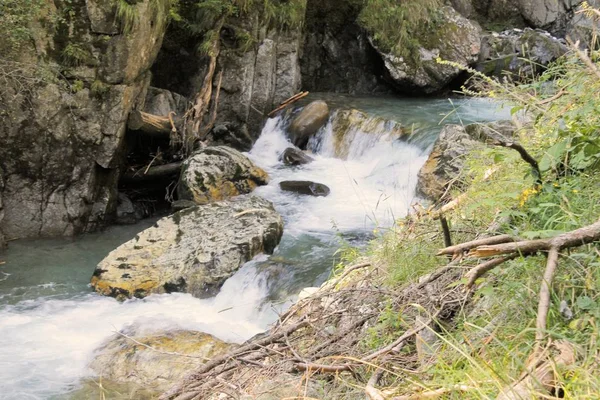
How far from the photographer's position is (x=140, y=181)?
9305 millimetres

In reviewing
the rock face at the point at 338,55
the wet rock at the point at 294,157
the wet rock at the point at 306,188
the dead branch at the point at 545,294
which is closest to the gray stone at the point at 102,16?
the wet rock at the point at 306,188

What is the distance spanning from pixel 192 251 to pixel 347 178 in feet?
11.4

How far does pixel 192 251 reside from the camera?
6555mm

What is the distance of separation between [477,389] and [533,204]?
3.32 ft

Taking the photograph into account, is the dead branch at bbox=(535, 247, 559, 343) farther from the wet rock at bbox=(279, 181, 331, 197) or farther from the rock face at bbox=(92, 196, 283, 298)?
the wet rock at bbox=(279, 181, 331, 197)

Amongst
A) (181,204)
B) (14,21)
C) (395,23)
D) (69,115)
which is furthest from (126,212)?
(395,23)

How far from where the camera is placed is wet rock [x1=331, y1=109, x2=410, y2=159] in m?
9.62

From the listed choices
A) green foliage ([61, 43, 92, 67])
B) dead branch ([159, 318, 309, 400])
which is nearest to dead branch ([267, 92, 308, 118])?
green foliage ([61, 43, 92, 67])

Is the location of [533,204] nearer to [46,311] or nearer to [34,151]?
[46,311]

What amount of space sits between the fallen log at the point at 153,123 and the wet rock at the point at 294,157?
1812 mm

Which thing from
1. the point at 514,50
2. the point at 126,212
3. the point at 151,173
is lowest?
the point at 126,212

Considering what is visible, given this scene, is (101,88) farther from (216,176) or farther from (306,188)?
(306,188)

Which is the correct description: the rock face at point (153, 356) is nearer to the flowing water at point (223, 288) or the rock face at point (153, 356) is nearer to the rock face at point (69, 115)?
the flowing water at point (223, 288)

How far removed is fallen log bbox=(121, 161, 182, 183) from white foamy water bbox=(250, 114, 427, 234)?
146cm
